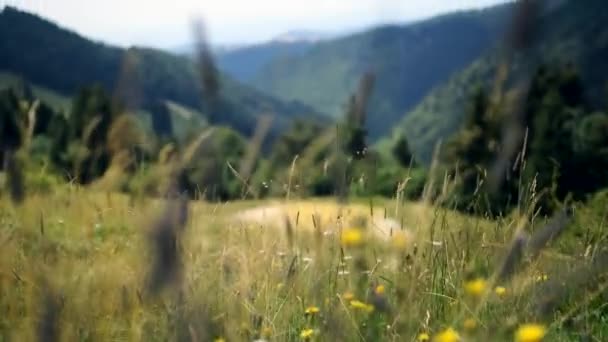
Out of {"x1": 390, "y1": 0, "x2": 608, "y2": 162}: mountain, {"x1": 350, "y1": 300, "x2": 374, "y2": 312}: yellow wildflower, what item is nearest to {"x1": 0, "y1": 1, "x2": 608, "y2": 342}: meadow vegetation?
{"x1": 350, "y1": 300, "x2": 374, "y2": 312}: yellow wildflower

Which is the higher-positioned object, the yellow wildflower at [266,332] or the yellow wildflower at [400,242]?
the yellow wildflower at [400,242]

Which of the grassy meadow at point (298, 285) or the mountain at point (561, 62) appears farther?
the mountain at point (561, 62)

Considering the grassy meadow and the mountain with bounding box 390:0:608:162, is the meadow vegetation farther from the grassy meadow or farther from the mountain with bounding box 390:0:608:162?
the mountain with bounding box 390:0:608:162

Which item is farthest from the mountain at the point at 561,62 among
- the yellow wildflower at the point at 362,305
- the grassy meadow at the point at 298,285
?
the yellow wildflower at the point at 362,305

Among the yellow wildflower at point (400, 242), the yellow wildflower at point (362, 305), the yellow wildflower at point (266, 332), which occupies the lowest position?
the yellow wildflower at point (266, 332)

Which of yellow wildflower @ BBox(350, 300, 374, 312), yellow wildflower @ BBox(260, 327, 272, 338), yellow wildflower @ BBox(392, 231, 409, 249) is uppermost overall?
yellow wildflower @ BBox(392, 231, 409, 249)

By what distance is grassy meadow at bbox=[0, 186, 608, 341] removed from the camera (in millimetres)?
1566

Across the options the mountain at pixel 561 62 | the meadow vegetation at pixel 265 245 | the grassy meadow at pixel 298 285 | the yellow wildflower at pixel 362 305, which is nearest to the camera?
the meadow vegetation at pixel 265 245

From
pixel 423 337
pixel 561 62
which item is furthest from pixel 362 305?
pixel 561 62

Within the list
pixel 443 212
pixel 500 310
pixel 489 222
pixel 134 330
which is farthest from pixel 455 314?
pixel 489 222

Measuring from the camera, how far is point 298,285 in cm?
243

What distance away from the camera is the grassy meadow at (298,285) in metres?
1.57

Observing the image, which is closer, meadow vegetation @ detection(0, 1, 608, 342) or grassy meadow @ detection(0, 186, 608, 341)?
meadow vegetation @ detection(0, 1, 608, 342)

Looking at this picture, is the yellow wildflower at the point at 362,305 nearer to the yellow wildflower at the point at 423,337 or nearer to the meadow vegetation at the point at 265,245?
the meadow vegetation at the point at 265,245
